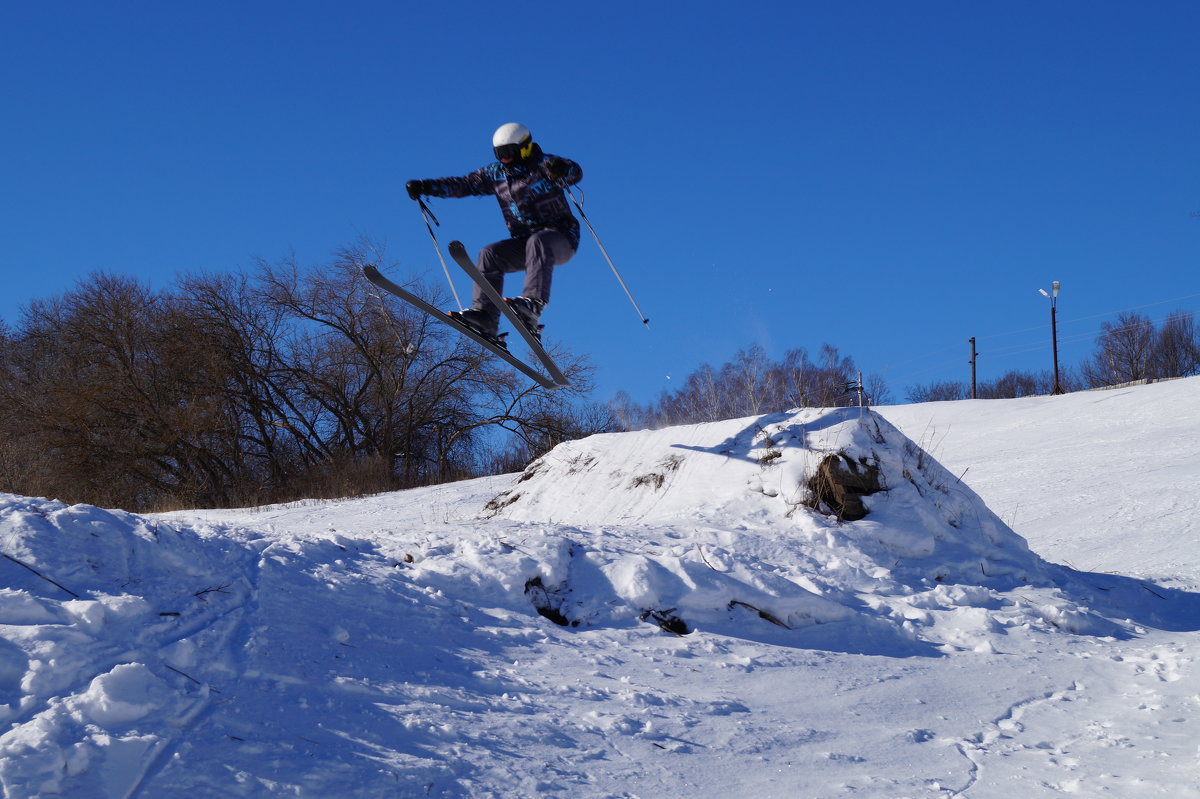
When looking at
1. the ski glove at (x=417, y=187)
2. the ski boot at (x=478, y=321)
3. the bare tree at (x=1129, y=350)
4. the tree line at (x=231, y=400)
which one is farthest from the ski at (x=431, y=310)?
the bare tree at (x=1129, y=350)

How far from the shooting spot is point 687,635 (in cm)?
419

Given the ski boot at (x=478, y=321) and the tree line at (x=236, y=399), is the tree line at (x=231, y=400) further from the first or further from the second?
the ski boot at (x=478, y=321)

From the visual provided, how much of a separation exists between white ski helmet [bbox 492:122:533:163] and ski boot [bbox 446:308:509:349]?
56.3 inches

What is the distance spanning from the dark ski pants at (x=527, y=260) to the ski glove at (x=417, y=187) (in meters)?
0.98

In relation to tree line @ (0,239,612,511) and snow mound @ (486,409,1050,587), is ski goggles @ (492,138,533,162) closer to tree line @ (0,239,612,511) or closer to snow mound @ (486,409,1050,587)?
snow mound @ (486,409,1050,587)

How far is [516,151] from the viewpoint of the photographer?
24.6 ft

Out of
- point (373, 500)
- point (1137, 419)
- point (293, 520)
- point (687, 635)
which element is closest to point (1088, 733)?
point (687, 635)

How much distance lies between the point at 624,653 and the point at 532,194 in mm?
4896

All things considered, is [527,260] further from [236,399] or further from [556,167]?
[236,399]

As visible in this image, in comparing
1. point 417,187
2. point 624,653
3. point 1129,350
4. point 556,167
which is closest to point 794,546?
point 624,653

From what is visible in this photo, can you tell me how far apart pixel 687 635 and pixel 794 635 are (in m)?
0.64

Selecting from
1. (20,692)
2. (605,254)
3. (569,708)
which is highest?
(605,254)

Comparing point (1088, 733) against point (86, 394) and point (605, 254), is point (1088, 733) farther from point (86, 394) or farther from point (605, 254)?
point (86, 394)

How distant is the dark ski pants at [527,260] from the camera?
301 inches
